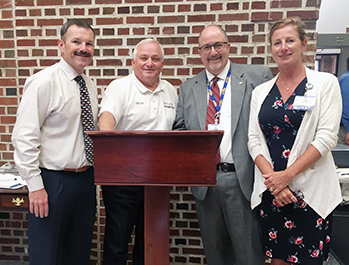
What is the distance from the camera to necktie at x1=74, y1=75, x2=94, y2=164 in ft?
5.91

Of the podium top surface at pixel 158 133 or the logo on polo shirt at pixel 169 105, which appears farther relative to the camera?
the logo on polo shirt at pixel 169 105

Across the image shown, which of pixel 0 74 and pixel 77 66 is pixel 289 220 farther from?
pixel 0 74

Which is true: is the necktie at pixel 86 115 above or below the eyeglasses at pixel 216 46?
below

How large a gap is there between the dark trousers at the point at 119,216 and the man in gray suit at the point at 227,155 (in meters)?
0.44

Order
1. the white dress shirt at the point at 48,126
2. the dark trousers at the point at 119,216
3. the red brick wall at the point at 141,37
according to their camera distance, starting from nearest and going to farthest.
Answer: the white dress shirt at the point at 48,126
the dark trousers at the point at 119,216
the red brick wall at the point at 141,37

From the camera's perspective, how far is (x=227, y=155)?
180 cm

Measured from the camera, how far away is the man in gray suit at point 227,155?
1.78 m

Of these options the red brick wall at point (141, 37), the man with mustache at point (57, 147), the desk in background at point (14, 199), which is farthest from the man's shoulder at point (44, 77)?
the desk in background at point (14, 199)

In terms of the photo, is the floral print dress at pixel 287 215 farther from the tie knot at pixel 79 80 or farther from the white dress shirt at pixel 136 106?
the tie knot at pixel 79 80

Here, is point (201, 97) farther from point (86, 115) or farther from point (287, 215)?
point (287, 215)

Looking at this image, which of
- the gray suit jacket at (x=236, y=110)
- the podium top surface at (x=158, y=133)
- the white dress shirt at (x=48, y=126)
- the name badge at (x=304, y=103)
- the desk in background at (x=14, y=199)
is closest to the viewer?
the podium top surface at (x=158, y=133)

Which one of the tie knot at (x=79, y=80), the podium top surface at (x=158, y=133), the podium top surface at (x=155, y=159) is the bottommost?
the podium top surface at (x=155, y=159)

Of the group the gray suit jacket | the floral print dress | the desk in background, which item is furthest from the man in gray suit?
the desk in background

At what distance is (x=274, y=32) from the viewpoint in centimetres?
167
